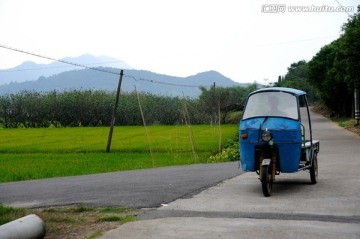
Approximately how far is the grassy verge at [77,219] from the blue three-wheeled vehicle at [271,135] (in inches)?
109

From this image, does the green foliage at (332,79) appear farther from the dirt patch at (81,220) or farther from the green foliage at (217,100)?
the dirt patch at (81,220)

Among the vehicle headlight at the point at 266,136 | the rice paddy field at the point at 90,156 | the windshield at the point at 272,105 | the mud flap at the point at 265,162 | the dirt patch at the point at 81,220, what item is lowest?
the rice paddy field at the point at 90,156

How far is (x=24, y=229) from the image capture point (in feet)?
20.9

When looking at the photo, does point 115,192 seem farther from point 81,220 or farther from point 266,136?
point 266,136

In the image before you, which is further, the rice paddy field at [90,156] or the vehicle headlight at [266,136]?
the rice paddy field at [90,156]

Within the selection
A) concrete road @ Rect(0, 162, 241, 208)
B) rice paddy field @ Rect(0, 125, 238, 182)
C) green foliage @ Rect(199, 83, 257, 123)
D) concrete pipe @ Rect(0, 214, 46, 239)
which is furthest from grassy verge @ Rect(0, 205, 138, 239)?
green foliage @ Rect(199, 83, 257, 123)

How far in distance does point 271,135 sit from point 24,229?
5284 millimetres

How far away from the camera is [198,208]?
865 cm

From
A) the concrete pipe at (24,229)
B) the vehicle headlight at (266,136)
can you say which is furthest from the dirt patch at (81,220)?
the vehicle headlight at (266,136)

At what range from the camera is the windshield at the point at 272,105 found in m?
10.6

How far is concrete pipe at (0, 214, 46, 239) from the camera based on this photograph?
6066 millimetres

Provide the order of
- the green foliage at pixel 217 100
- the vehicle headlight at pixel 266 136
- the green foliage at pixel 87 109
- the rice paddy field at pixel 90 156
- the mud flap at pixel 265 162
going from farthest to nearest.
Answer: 1. the green foliage at pixel 87 109
2. the green foliage at pixel 217 100
3. the rice paddy field at pixel 90 156
4. the vehicle headlight at pixel 266 136
5. the mud flap at pixel 265 162

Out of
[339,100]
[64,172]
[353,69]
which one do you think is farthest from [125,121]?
[64,172]

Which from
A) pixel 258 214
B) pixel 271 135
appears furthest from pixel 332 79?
pixel 258 214
